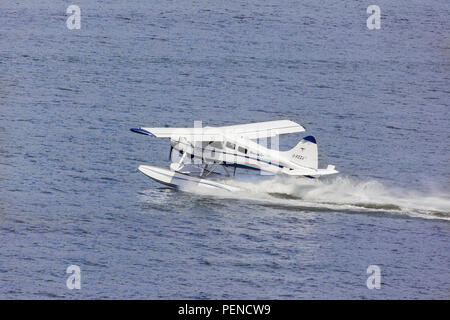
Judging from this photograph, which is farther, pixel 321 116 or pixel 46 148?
pixel 321 116

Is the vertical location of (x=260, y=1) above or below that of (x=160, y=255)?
above

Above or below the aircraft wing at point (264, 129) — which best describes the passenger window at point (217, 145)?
below

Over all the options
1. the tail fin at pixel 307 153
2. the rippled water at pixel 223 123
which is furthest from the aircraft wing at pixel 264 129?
the tail fin at pixel 307 153

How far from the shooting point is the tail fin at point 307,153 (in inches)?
1848


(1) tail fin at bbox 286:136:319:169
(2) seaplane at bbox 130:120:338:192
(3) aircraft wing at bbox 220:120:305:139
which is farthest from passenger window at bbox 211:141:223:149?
(1) tail fin at bbox 286:136:319:169

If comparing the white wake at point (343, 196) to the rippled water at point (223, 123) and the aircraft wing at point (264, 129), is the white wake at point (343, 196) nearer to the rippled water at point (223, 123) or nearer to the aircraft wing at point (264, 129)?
the rippled water at point (223, 123)

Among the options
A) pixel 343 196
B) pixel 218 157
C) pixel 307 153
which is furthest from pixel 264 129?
pixel 343 196

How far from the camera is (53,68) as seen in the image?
71562mm

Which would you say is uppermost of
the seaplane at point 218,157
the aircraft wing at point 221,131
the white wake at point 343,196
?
the aircraft wing at point 221,131

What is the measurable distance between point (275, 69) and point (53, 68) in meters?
17.3

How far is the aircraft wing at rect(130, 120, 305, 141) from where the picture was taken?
1895 inches

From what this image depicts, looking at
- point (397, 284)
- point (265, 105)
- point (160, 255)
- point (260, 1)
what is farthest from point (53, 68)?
point (397, 284)

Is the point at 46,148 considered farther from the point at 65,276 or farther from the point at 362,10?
the point at 362,10

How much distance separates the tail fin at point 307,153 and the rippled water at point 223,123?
1837 mm
